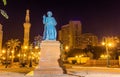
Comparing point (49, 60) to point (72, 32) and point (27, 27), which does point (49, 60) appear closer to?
point (27, 27)

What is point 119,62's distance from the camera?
55.6 metres

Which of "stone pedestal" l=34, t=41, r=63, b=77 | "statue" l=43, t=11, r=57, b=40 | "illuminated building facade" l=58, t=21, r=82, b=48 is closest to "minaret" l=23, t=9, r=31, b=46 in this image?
"illuminated building facade" l=58, t=21, r=82, b=48

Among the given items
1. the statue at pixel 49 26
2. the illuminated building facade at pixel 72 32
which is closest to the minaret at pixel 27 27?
the illuminated building facade at pixel 72 32

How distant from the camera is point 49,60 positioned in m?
20.0

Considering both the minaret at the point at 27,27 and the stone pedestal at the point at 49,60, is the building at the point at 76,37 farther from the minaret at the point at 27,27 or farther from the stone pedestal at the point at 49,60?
the stone pedestal at the point at 49,60

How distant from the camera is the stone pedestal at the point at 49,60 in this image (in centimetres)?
1936

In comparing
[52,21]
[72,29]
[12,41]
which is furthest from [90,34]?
[52,21]

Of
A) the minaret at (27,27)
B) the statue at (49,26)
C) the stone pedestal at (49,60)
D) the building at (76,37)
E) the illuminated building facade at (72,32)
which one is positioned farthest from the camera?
the illuminated building facade at (72,32)

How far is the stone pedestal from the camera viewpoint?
19.4 meters

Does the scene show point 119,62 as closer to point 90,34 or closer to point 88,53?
point 88,53

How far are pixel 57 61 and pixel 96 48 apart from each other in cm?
6865

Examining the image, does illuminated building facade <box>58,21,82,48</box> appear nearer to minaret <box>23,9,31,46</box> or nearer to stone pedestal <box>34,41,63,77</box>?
minaret <box>23,9,31,46</box>

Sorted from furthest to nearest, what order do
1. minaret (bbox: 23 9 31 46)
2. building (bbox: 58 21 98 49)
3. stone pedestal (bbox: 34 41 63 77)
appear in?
building (bbox: 58 21 98 49) → minaret (bbox: 23 9 31 46) → stone pedestal (bbox: 34 41 63 77)

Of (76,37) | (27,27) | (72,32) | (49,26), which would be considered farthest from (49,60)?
(72,32)
